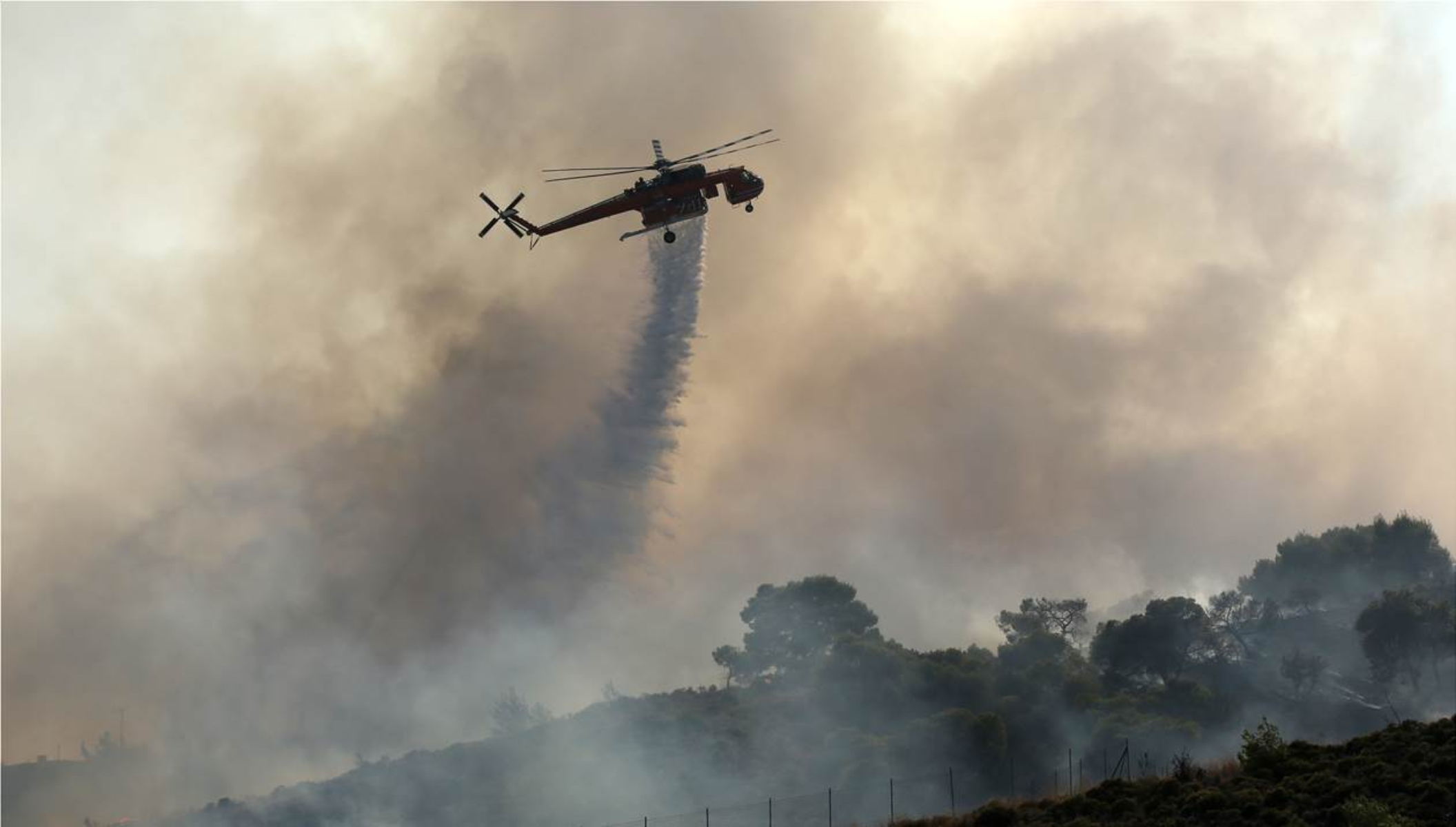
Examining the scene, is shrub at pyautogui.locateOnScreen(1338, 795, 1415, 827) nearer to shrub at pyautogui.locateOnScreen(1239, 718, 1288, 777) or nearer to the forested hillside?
shrub at pyautogui.locateOnScreen(1239, 718, 1288, 777)

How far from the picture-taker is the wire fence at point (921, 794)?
416ft

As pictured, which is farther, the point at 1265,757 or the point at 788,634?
the point at 788,634

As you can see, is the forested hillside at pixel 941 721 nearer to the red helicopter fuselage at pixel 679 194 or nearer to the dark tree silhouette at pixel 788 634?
the dark tree silhouette at pixel 788 634

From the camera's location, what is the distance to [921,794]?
454ft

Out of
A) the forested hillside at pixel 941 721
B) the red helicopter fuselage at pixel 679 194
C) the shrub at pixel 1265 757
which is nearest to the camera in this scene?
the shrub at pixel 1265 757

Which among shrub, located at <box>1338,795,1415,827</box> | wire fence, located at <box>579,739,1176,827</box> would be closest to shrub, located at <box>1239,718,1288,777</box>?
shrub, located at <box>1338,795,1415,827</box>

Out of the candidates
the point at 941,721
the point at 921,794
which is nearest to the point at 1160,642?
the point at 941,721

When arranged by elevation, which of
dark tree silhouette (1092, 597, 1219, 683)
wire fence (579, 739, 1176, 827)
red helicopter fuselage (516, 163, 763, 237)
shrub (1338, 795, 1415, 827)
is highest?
red helicopter fuselage (516, 163, 763, 237)

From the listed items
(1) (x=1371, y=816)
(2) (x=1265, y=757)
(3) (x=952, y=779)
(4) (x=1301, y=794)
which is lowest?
(1) (x=1371, y=816)

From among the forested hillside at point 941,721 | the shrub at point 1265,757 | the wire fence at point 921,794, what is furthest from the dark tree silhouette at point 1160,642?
the shrub at point 1265,757

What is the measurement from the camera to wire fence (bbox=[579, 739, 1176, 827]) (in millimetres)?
126812

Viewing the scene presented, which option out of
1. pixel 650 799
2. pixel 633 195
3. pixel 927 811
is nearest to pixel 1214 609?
pixel 927 811

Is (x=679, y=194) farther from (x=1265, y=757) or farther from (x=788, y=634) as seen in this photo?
(x=788, y=634)

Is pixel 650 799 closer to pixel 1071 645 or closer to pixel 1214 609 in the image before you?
pixel 1071 645
